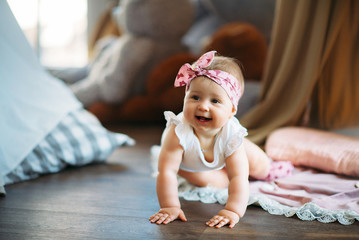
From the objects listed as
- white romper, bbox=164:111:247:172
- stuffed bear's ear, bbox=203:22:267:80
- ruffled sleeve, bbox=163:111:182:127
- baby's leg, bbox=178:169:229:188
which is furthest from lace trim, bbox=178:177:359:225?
stuffed bear's ear, bbox=203:22:267:80

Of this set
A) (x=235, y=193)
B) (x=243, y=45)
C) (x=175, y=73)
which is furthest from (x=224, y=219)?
(x=175, y=73)

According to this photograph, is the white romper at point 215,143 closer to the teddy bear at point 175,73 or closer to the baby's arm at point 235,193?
the baby's arm at point 235,193

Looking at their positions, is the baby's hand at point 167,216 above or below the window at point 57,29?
below

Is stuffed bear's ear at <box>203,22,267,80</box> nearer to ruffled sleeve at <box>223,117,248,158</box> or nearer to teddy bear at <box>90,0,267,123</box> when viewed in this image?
teddy bear at <box>90,0,267,123</box>

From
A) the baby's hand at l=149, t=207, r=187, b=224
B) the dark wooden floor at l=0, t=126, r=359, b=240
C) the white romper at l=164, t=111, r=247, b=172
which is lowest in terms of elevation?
the dark wooden floor at l=0, t=126, r=359, b=240

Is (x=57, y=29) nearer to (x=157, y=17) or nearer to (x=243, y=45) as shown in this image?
(x=157, y=17)

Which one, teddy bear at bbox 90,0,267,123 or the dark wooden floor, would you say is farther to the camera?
teddy bear at bbox 90,0,267,123

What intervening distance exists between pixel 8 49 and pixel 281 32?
49.9 inches

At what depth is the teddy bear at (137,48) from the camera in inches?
99.3

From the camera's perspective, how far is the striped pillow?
4.48ft

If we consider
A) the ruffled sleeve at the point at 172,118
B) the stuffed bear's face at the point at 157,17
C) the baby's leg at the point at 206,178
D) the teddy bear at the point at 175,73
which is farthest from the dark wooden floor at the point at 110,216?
the stuffed bear's face at the point at 157,17

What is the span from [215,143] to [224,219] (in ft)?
0.72

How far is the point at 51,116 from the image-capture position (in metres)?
1.46

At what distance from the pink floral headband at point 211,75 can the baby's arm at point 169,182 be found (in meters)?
0.16
